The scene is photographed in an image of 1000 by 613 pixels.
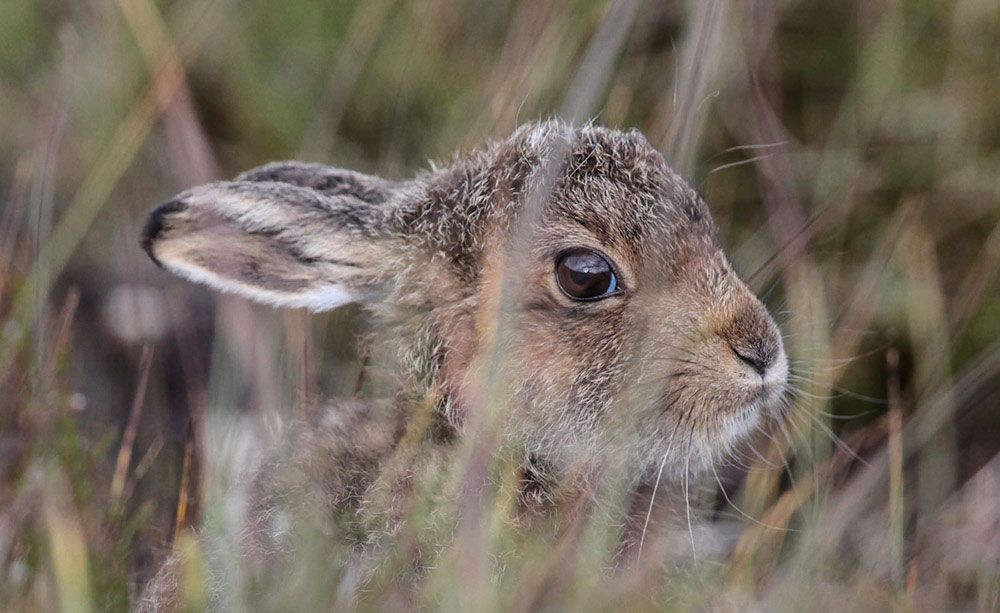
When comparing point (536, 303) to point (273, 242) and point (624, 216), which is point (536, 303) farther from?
point (273, 242)

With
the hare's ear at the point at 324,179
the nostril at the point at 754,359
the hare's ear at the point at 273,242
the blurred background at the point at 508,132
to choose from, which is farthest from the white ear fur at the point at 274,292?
the nostril at the point at 754,359

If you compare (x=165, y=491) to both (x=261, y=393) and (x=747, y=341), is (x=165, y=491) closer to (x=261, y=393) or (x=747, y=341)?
(x=261, y=393)

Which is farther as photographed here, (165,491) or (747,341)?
(165,491)

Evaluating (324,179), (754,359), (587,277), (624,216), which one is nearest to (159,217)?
(324,179)

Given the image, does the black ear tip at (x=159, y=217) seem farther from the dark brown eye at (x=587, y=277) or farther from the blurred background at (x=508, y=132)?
the dark brown eye at (x=587, y=277)

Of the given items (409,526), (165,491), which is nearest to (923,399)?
(409,526)

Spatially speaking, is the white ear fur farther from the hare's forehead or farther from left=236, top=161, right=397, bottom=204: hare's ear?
the hare's forehead

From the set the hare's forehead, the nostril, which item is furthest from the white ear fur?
the nostril
